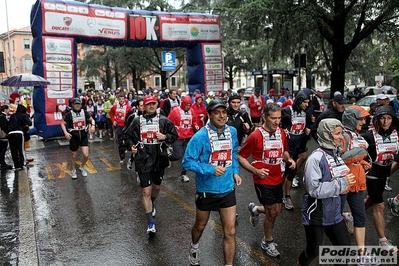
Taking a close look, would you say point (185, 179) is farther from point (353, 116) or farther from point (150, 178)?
point (353, 116)

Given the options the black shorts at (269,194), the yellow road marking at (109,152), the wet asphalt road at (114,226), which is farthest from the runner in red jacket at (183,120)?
the black shorts at (269,194)

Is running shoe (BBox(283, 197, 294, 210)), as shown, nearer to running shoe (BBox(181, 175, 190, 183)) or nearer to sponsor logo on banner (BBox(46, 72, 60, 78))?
running shoe (BBox(181, 175, 190, 183))

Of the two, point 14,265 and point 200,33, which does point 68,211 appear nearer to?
point 14,265

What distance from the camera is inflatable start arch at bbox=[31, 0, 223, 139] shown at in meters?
14.3

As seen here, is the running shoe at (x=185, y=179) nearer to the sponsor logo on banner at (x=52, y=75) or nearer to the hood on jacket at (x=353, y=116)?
the hood on jacket at (x=353, y=116)

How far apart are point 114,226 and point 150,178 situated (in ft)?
3.36

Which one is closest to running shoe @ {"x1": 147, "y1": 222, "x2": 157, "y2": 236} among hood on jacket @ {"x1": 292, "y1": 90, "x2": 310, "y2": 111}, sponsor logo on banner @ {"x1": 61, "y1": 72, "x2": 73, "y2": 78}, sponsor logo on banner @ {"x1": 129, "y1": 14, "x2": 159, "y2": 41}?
hood on jacket @ {"x1": 292, "y1": 90, "x2": 310, "y2": 111}

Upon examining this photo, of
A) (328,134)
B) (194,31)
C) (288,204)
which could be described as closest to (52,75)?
(194,31)

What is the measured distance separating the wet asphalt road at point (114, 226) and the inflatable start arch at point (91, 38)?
6528mm

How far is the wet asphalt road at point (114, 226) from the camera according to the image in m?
4.51

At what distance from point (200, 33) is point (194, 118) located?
10.3 meters

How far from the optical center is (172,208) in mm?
6312

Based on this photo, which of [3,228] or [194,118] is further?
[194,118]

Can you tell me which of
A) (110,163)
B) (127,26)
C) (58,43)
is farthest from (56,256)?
(127,26)
